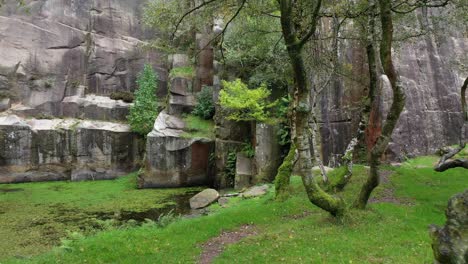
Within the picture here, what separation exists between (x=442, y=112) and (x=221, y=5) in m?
17.1

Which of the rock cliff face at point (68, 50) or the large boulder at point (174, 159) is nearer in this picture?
the large boulder at point (174, 159)

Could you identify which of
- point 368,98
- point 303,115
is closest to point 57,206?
point 303,115

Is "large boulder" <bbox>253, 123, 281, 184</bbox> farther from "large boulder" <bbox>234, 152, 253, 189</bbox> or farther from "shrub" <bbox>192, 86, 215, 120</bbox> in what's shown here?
"shrub" <bbox>192, 86, 215, 120</bbox>

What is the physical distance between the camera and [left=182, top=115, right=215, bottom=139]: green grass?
96.5ft

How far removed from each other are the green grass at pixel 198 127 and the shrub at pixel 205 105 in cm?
39

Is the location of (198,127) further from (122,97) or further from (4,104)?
(4,104)

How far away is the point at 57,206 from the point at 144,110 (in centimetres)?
1241

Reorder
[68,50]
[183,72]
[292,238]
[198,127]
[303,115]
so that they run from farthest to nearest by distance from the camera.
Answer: [68,50], [183,72], [198,127], [303,115], [292,238]

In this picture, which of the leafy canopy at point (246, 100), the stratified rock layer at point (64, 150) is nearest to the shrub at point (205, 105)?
the leafy canopy at point (246, 100)

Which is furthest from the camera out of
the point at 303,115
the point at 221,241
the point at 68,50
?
the point at 68,50

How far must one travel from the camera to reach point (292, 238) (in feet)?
35.4

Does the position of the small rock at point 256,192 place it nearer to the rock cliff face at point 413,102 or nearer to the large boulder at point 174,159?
the rock cliff face at point 413,102

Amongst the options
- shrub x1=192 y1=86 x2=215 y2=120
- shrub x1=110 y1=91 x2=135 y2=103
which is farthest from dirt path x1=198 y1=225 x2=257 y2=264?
shrub x1=110 y1=91 x2=135 y2=103

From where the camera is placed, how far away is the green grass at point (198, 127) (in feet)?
96.5
